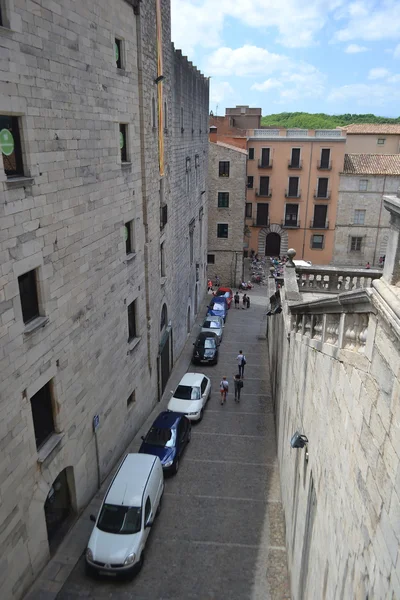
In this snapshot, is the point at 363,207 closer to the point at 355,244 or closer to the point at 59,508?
Result: the point at 355,244

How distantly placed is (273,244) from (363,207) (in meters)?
9.84

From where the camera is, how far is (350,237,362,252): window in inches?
1822

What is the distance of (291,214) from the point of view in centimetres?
4728

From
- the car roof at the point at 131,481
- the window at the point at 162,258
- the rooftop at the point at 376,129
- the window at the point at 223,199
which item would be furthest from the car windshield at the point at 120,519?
the rooftop at the point at 376,129

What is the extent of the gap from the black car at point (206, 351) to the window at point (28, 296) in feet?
50.7

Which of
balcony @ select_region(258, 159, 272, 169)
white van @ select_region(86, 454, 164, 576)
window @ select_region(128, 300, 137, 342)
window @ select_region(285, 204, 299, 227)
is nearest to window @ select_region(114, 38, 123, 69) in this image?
window @ select_region(128, 300, 137, 342)

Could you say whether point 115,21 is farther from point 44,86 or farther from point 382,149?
point 382,149

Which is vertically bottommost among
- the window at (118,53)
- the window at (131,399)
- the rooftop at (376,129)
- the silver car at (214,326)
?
the silver car at (214,326)

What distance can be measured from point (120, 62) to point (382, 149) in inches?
1765

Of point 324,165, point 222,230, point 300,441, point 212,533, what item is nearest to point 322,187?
point 324,165

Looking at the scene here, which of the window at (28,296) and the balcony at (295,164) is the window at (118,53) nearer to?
the window at (28,296)

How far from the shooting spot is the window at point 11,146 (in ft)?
28.7

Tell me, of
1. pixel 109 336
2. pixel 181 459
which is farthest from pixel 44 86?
pixel 181 459

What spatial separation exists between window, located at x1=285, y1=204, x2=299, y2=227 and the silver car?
2026 centimetres
